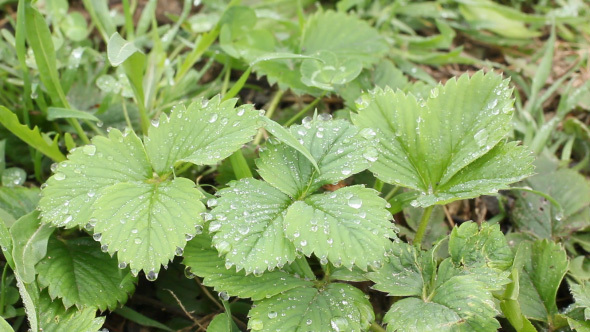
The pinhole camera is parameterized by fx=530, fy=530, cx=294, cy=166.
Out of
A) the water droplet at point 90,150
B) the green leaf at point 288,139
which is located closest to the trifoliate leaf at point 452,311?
the green leaf at point 288,139

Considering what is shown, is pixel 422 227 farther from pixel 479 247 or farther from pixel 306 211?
pixel 306 211

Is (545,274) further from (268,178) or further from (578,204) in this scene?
(268,178)

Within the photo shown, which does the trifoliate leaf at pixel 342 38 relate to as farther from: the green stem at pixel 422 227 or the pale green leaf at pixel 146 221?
the pale green leaf at pixel 146 221

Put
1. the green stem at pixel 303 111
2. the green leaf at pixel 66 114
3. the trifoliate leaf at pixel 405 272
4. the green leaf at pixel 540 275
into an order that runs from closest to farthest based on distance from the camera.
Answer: the trifoliate leaf at pixel 405 272 < the green leaf at pixel 540 275 < the green leaf at pixel 66 114 < the green stem at pixel 303 111

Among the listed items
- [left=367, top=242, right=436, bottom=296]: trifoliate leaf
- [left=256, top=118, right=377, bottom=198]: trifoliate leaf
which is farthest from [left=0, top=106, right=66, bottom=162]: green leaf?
[left=367, top=242, right=436, bottom=296]: trifoliate leaf

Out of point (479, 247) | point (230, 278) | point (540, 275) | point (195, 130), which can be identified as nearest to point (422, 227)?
point (479, 247)

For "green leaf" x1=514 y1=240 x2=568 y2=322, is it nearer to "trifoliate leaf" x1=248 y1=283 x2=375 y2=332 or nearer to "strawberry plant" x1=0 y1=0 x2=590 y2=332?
"strawberry plant" x1=0 y1=0 x2=590 y2=332
